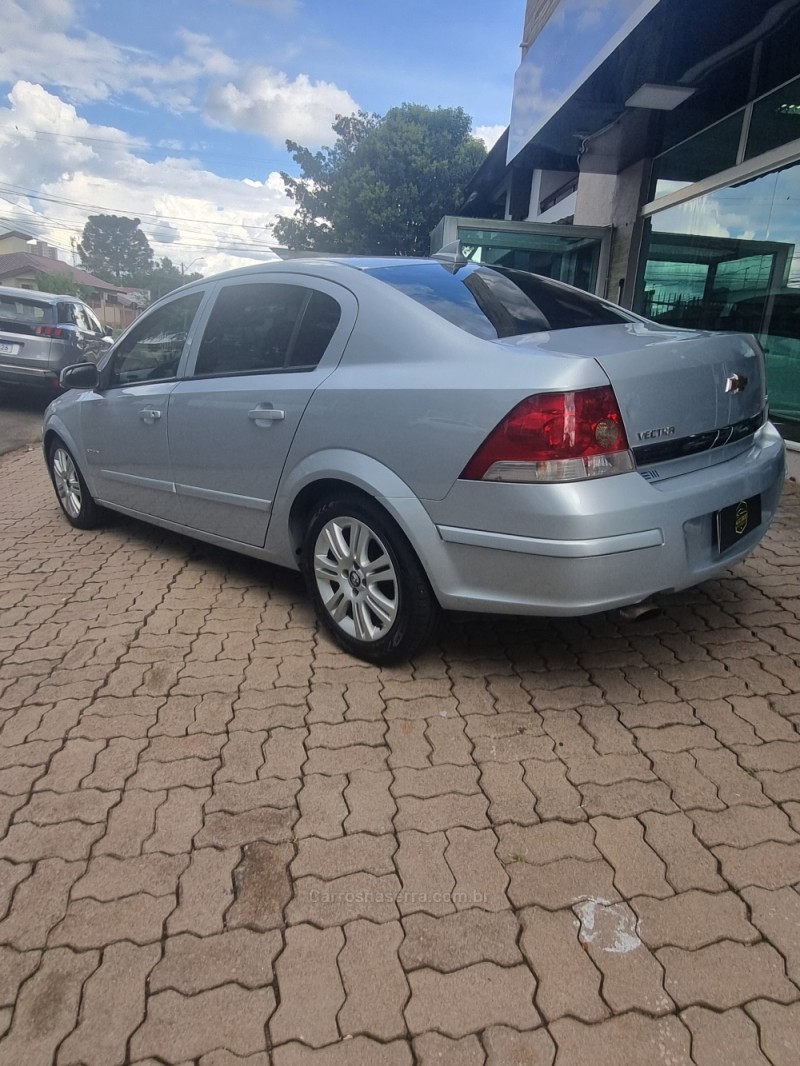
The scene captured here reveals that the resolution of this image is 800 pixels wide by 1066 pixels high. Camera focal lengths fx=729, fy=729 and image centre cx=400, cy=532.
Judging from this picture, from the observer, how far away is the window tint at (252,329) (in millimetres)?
3314

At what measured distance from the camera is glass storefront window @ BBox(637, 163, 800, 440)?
20.0ft

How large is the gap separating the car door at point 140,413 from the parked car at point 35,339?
6.67 metres

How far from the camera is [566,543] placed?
234 centimetres

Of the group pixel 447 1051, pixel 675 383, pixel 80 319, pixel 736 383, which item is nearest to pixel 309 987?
pixel 447 1051

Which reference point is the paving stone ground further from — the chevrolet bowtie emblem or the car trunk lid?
the chevrolet bowtie emblem

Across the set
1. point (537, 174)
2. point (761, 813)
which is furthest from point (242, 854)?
point (537, 174)

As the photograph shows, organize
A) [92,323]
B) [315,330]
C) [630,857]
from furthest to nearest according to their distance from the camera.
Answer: [92,323]
[315,330]
[630,857]

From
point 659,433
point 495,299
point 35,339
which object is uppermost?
point 495,299

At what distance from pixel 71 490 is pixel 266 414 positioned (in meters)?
2.58

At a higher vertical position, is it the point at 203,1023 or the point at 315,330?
the point at 315,330

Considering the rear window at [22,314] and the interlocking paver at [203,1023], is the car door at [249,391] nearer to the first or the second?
the interlocking paver at [203,1023]

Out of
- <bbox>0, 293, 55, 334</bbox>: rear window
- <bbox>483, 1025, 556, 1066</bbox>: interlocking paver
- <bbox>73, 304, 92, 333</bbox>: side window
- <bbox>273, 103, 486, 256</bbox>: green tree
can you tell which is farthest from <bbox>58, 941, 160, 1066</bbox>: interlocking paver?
<bbox>273, 103, 486, 256</bbox>: green tree

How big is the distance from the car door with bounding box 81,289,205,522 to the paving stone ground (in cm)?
97

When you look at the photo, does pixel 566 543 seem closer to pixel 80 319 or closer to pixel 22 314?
pixel 22 314
